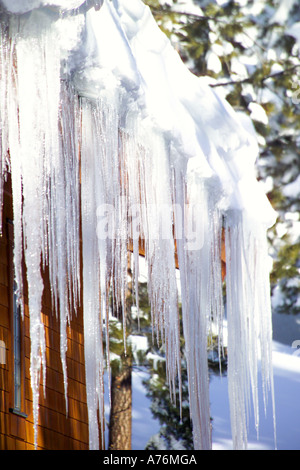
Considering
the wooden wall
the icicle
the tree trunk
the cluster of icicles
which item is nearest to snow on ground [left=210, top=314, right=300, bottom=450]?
the tree trunk

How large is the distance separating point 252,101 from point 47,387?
932 centimetres

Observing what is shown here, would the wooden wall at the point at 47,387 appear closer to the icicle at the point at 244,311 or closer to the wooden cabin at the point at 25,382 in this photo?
the wooden cabin at the point at 25,382

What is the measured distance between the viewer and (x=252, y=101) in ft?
40.2

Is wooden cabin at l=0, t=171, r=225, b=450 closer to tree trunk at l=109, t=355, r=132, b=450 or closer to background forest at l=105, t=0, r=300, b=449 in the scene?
background forest at l=105, t=0, r=300, b=449

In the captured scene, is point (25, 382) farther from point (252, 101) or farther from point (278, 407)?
point (278, 407)

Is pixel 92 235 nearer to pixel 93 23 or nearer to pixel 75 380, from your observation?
pixel 93 23

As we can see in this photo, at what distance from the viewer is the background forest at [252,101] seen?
1116 centimetres

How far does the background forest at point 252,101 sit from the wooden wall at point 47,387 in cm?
553

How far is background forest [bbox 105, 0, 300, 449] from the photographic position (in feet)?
36.6

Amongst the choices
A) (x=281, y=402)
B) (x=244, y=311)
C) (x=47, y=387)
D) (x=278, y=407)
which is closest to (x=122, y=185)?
(x=244, y=311)

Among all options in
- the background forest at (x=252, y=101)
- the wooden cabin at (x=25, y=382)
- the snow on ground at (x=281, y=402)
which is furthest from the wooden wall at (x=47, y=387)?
the snow on ground at (x=281, y=402)

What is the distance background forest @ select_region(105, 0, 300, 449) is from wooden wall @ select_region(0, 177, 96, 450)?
18.1 feet

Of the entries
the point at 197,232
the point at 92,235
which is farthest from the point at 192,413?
the point at 92,235

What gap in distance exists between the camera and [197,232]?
3506mm
